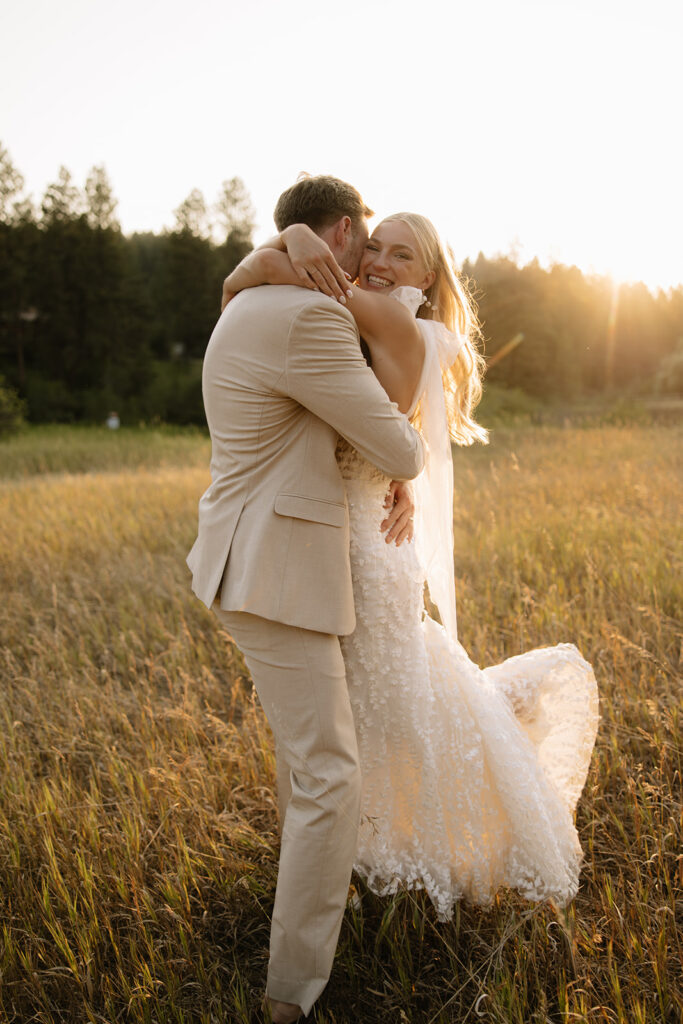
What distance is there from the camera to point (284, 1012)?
1.99 m

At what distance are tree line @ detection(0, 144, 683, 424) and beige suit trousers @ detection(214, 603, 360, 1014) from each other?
3336 centimetres

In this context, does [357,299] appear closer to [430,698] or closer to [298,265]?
[298,265]

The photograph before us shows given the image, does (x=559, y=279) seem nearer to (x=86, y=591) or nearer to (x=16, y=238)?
(x=16, y=238)

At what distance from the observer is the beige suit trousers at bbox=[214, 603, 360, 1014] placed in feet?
6.27

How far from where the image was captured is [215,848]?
8.57 ft

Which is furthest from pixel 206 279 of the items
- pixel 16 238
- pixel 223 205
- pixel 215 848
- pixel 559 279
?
pixel 215 848

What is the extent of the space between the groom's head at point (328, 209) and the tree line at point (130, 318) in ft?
108

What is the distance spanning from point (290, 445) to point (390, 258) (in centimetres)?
77

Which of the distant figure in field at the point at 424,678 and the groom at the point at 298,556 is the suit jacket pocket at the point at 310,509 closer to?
the groom at the point at 298,556

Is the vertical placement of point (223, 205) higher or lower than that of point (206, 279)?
higher

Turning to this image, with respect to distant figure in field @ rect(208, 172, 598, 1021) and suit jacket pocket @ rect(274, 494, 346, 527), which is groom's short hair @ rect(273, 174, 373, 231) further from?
suit jacket pocket @ rect(274, 494, 346, 527)

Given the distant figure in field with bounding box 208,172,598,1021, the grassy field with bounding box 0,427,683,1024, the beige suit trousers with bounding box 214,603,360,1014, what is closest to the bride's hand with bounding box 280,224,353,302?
the distant figure in field with bounding box 208,172,598,1021

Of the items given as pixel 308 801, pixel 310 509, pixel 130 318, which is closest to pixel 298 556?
pixel 310 509

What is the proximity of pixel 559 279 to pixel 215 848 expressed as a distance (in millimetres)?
38144
